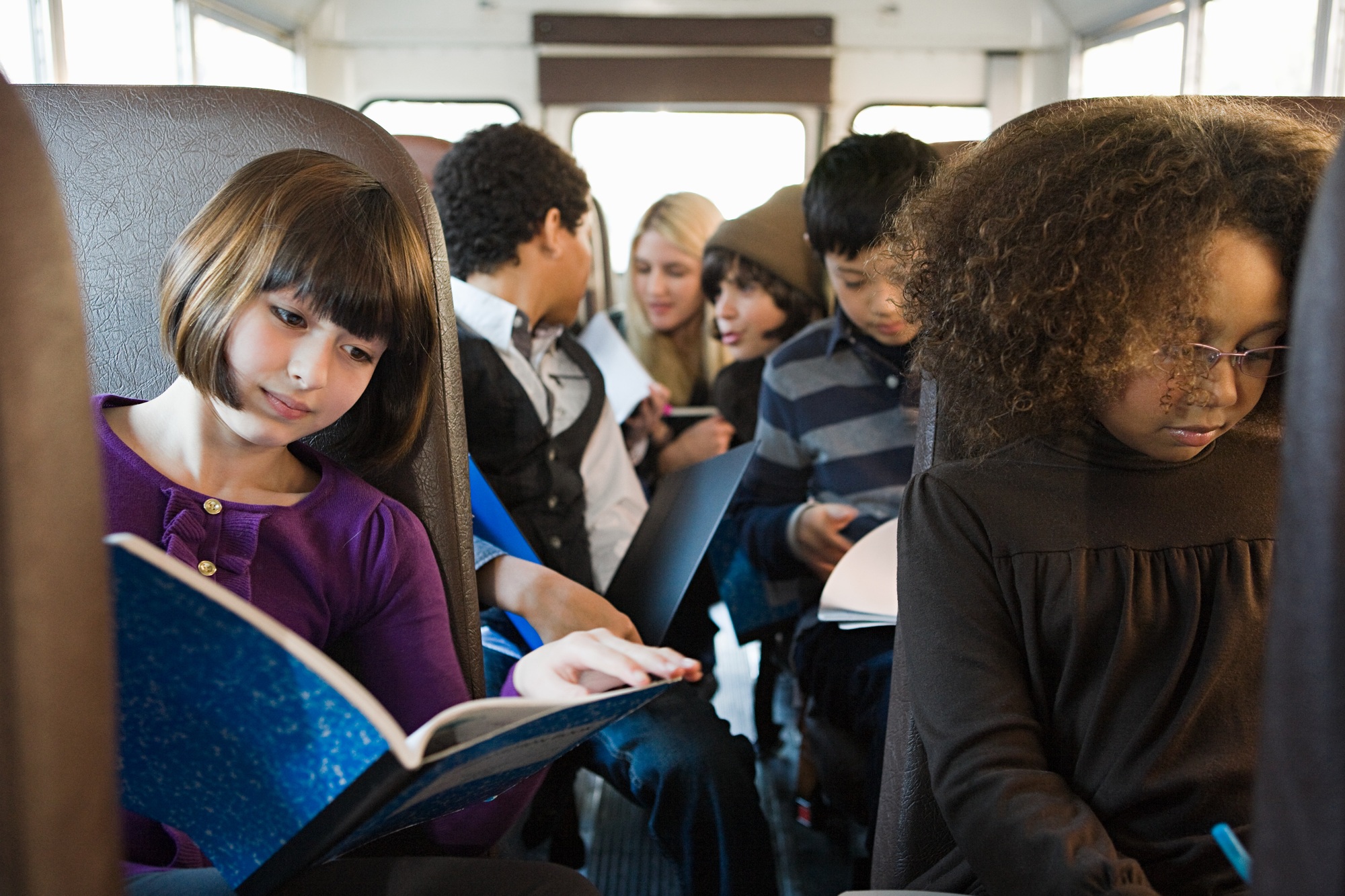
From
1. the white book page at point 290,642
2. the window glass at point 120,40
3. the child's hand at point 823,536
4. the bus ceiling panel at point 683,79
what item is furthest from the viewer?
the bus ceiling panel at point 683,79

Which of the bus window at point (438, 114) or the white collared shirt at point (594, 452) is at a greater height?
the bus window at point (438, 114)

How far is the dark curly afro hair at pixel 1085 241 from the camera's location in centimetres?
84

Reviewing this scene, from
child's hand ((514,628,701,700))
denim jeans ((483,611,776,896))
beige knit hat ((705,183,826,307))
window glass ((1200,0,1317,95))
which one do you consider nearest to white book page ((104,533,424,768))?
child's hand ((514,628,701,700))

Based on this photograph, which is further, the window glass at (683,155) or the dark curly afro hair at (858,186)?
the window glass at (683,155)

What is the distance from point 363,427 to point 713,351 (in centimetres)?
210

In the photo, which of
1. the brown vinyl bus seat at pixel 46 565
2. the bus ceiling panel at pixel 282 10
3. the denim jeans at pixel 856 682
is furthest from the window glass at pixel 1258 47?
the bus ceiling panel at pixel 282 10

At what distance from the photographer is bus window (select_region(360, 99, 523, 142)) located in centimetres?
504

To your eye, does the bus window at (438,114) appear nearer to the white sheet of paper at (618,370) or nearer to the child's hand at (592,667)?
the white sheet of paper at (618,370)

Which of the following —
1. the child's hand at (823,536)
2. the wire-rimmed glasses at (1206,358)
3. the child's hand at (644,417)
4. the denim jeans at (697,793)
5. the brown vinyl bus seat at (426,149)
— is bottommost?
the denim jeans at (697,793)

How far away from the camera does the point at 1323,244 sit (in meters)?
0.38

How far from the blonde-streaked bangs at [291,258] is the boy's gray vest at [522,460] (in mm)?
642

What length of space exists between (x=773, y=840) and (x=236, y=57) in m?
3.96

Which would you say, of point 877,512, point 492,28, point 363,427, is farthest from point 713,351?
point 492,28

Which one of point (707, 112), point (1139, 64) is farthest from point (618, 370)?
point (1139, 64)
